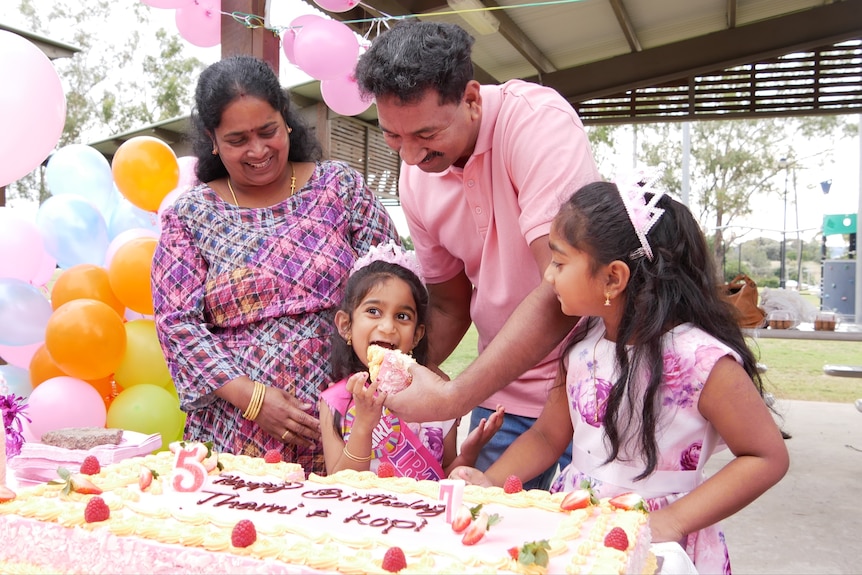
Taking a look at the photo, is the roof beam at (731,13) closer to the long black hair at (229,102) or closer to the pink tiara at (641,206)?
the long black hair at (229,102)

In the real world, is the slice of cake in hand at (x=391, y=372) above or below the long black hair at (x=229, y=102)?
below

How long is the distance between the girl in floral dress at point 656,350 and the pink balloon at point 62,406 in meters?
2.18

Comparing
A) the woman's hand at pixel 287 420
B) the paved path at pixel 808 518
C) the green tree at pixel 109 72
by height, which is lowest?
the paved path at pixel 808 518

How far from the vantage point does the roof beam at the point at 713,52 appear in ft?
23.5

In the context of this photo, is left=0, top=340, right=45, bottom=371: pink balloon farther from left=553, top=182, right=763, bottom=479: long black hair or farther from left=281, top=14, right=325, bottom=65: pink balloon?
left=553, top=182, right=763, bottom=479: long black hair

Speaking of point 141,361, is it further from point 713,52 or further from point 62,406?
point 713,52

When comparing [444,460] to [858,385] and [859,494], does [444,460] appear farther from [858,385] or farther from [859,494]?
[858,385]

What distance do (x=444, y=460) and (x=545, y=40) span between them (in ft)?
18.3

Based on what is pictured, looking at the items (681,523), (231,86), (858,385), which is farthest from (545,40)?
(858,385)

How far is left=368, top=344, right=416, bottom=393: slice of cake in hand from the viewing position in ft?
6.07

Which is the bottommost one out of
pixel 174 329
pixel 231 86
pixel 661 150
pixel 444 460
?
pixel 444 460

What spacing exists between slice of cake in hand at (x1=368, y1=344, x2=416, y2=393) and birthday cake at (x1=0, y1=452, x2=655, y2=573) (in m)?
0.24

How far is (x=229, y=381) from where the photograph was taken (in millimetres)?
2078

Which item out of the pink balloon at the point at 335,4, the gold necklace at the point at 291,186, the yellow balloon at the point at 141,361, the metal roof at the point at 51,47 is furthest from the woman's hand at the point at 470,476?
the metal roof at the point at 51,47
